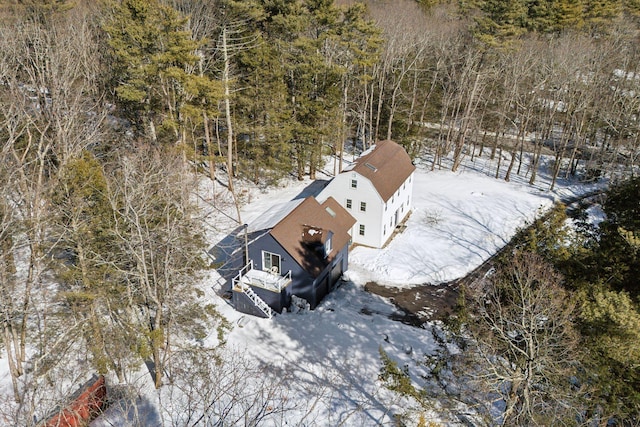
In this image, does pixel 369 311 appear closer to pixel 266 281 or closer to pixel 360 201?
pixel 266 281

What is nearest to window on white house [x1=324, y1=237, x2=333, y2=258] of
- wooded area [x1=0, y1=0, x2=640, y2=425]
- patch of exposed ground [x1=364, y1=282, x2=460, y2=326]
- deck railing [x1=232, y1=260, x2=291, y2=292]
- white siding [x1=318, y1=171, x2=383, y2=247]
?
deck railing [x1=232, y1=260, x2=291, y2=292]

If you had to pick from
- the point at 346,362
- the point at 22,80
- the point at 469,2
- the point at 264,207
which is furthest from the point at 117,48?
the point at 469,2

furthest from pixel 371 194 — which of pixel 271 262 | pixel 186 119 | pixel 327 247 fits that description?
pixel 186 119

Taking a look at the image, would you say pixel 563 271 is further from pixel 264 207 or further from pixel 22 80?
pixel 22 80

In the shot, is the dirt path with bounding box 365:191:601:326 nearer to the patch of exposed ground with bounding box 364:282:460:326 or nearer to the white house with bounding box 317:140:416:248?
the patch of exposed ground with bounding box 364:282:460:326

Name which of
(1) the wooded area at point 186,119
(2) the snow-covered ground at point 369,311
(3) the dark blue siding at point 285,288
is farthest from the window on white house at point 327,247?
(1) the wooded area at point 186,119
